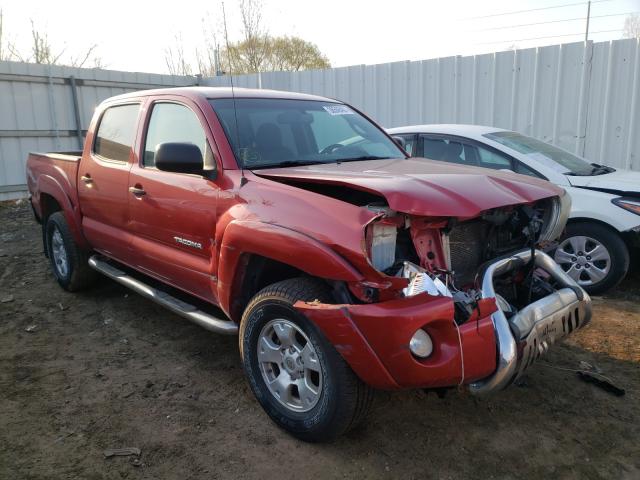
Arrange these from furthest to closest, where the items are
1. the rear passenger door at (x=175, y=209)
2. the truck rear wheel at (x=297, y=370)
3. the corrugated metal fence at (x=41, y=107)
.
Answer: the corrugated metal fence at (x=41, y=107), the rear passenger door at (x=175, y=209), the truck rear wheel at (x=297, y=370)

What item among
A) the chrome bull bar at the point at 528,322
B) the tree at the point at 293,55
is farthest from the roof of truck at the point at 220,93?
the tree at the point at 293,55

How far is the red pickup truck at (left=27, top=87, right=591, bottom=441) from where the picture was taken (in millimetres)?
2383

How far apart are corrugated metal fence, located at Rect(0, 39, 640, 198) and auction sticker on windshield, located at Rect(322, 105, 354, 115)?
4.51 metres

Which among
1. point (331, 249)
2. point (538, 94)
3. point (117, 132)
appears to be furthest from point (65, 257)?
point (538, 94)

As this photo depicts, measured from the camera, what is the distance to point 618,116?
7234 millimetres

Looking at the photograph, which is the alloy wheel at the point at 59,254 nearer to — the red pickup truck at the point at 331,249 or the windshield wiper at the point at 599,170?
the red pickup truck at the point at 331,249

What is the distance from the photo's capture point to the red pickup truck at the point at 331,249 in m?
2.38

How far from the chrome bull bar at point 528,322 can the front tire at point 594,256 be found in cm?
232

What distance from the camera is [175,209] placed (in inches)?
139

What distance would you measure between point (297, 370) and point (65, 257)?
3.55 m

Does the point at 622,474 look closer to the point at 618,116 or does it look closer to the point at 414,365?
the point at 414,365

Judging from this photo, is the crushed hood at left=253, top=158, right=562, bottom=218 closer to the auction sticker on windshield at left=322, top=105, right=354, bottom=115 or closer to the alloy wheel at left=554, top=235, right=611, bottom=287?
the auction sticker on windshield at left=322, top=105, right=354, bottom=115

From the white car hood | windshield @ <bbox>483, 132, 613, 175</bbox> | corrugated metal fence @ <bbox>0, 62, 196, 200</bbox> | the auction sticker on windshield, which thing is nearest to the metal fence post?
corrugated metal fence @ <bbox>0, 62, 196, 200</bbox>

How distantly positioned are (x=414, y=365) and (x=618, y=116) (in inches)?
258
